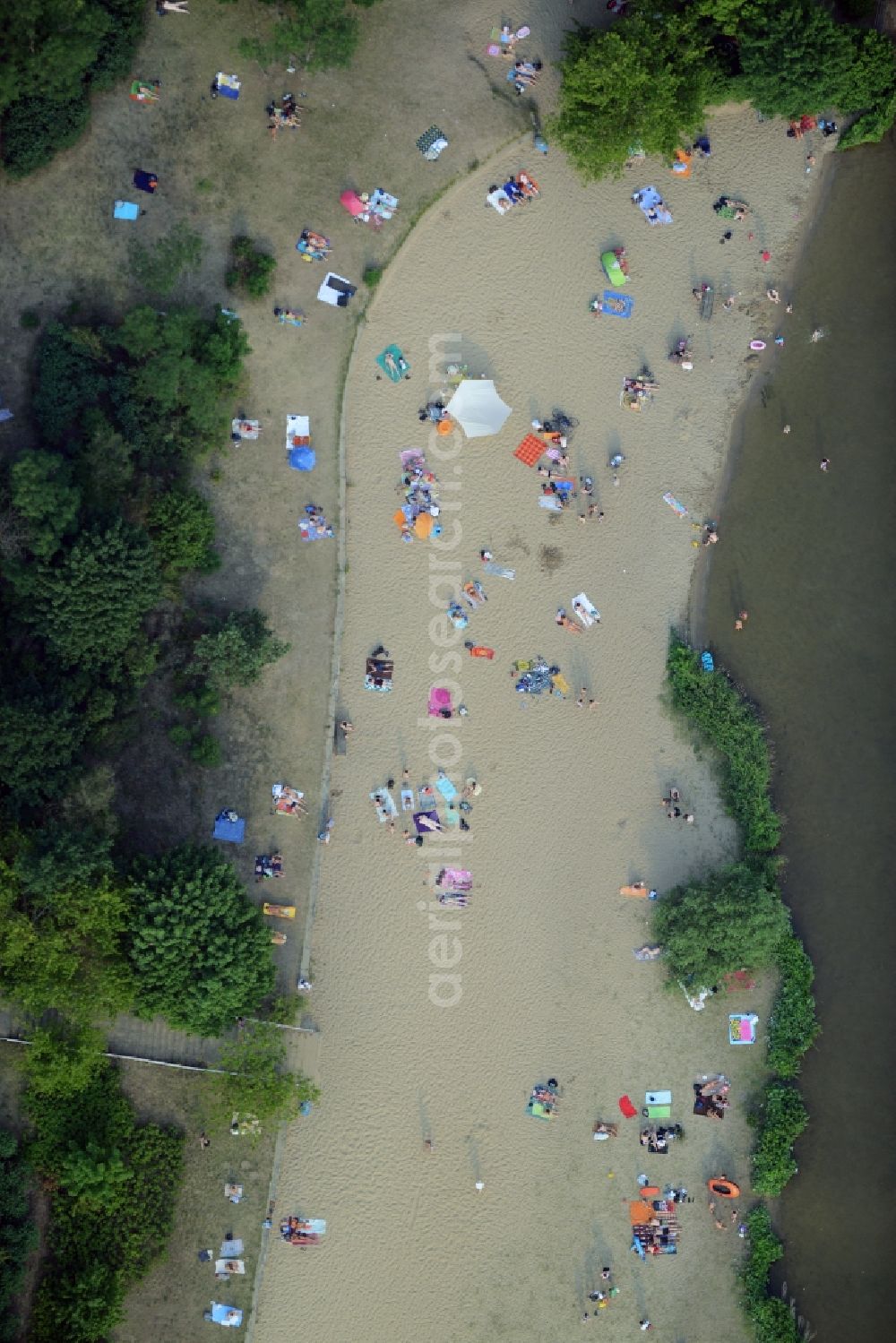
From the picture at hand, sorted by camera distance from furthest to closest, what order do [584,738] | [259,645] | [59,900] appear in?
[584,738] → [259,645] → [59,900]

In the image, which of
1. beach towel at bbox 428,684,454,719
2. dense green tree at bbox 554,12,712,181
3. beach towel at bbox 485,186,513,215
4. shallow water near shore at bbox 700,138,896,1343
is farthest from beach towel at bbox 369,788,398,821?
dense green tree at bbox 554,12,712,181

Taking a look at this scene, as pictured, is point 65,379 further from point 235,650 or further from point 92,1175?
point 92,1175

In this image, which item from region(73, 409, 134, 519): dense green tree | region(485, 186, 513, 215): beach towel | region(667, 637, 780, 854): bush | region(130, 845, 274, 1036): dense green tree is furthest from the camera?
region(485, 186, 513, 215): beach towel

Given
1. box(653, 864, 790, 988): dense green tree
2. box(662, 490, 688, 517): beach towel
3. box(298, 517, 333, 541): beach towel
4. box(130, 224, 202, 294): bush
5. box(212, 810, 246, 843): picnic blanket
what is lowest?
box(653, 864, 790, 988): dense green tree

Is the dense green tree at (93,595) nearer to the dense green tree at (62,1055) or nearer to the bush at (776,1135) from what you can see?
the dense green tree at (62,1055)

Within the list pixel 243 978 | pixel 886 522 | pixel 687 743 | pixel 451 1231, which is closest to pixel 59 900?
pixel 243 978

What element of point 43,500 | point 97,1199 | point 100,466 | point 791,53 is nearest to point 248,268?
point 100,466

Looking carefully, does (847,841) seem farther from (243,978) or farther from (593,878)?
(243,978)

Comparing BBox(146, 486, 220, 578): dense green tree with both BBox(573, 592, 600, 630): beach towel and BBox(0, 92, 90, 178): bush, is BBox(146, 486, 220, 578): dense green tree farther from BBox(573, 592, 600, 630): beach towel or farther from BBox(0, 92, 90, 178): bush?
BBox(573, 592, 600, 630): beach towel
